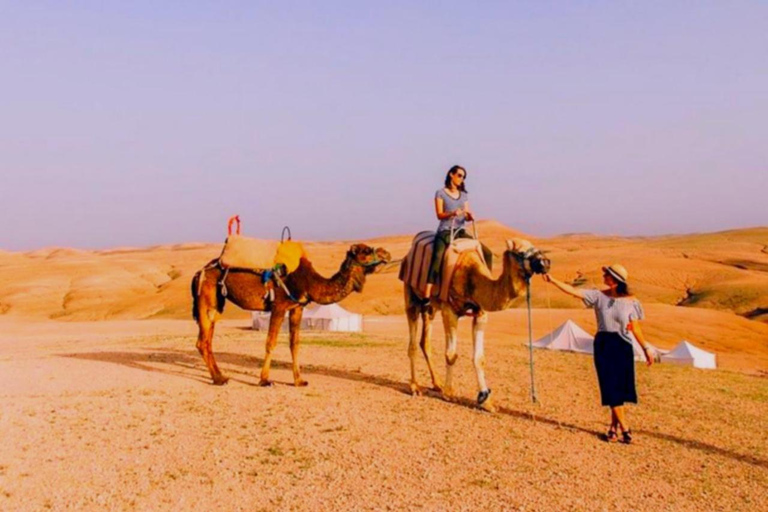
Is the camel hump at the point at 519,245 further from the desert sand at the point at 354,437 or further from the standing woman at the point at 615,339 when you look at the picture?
the desert sand at the point at 354,437

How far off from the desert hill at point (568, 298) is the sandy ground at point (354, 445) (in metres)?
23.8

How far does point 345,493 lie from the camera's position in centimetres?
741

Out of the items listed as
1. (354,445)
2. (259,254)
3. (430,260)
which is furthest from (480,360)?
(259,254)

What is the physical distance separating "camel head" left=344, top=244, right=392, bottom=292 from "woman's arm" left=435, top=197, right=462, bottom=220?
1406mm

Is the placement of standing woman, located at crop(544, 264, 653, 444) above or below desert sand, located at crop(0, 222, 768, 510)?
above

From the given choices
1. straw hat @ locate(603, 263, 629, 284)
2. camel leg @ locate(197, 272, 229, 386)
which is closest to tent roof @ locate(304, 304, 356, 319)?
camel leg @ locate(197, 272, 229, 386)

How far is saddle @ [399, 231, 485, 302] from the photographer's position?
38.2 ft

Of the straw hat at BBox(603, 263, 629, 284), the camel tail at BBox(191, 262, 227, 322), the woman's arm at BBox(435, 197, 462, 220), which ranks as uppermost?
the woman's arm at BBox(435, 197, 462, 220)

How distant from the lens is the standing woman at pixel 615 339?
955 cm

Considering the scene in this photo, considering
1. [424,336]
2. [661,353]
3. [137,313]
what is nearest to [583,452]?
[424,336]

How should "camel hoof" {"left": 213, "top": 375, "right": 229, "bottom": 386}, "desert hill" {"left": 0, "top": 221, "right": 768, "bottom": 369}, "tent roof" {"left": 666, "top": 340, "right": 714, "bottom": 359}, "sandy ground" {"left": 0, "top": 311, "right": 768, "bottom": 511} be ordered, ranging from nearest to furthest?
"sandy ground" {"left": 0, "top": 311, "right": 768, "bottom": 511}
"camel hoof" {"left": 213, "top": 375, "right": 229, "bottom": 386}
"tent roof" {"left": 666, "top": 340, "right": 714, "bottom": 359}
"desert hill" {"left": 0, "top": 221, "right": 768, "bottom": 369}

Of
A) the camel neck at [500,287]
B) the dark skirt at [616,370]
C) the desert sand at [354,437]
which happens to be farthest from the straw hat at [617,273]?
the desert sand at [354,437]

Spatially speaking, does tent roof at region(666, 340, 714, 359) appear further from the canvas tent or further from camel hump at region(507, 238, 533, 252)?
camel hump at region(507, 238, 533, 252)

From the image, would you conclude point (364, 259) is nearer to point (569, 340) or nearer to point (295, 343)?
point (295, 343)
